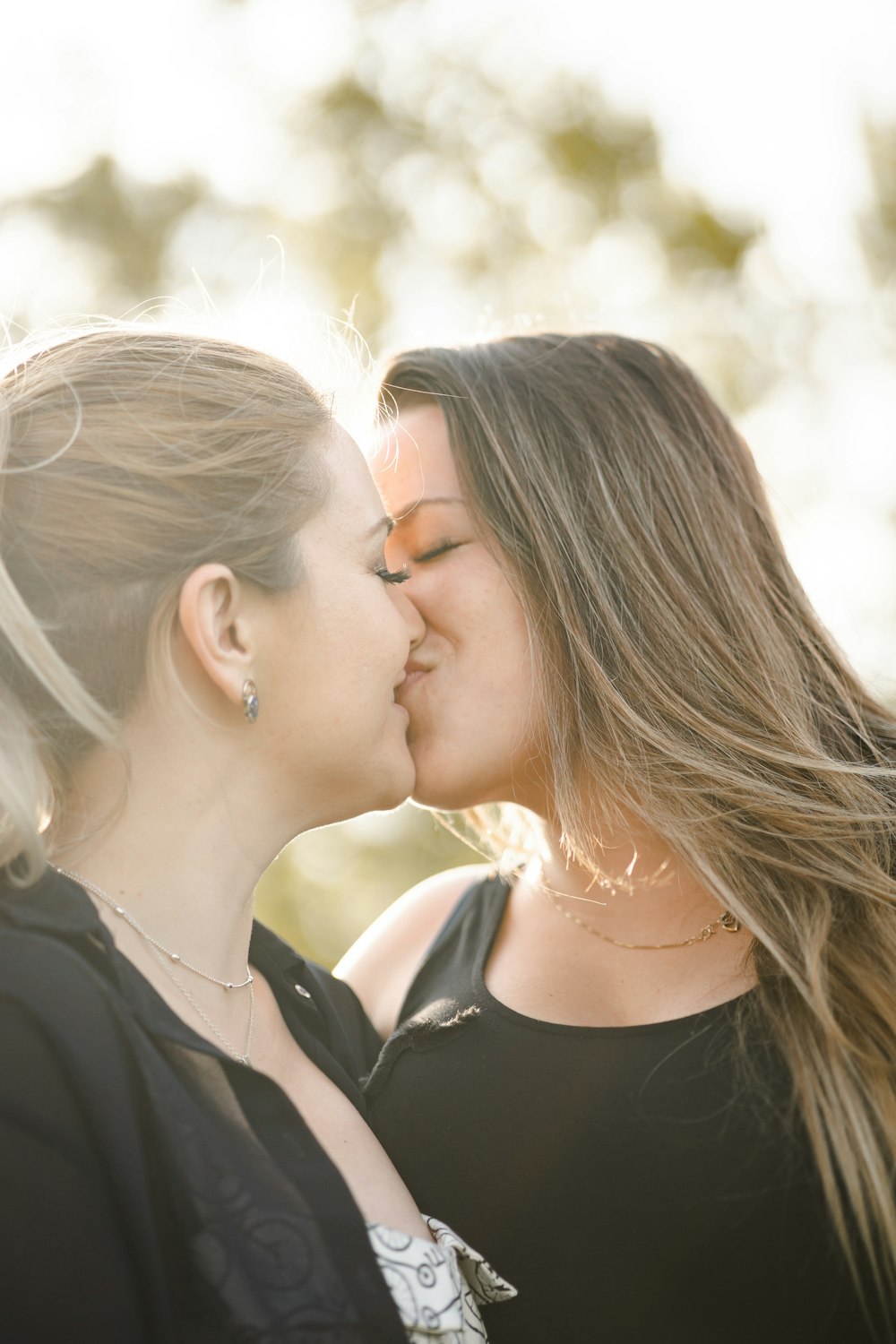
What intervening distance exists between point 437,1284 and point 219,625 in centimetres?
117

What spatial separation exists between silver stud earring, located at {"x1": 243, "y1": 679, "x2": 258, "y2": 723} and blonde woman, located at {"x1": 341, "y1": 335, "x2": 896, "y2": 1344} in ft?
2.01

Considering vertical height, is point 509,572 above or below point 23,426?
below

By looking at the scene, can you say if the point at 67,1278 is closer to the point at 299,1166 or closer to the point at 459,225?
the point at 299,1166

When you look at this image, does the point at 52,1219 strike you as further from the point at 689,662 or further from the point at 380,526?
the point at 689,662

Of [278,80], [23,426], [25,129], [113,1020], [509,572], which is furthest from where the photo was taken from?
[278,80]

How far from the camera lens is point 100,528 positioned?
6.89 ft

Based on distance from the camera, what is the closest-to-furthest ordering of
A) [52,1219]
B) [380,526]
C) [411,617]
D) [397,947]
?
[52,1219] → [380,526] → [411,617] → [397,947]

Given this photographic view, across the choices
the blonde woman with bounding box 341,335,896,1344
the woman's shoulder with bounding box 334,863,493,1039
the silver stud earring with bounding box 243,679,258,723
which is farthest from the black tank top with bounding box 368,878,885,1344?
the silver stud earring with bounding box 243,679,258,723

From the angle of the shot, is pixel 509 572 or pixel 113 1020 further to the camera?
pixel 509 572

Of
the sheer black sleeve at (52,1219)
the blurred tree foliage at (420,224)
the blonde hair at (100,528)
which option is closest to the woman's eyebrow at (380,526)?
the blonde hair at (100,528)

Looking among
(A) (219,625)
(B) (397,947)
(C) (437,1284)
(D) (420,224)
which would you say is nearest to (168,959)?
(A) (219,625)

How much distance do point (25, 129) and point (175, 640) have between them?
944cm

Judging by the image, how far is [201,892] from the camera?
7.12 ft

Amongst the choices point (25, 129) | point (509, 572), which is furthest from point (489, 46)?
point (509, 572)
